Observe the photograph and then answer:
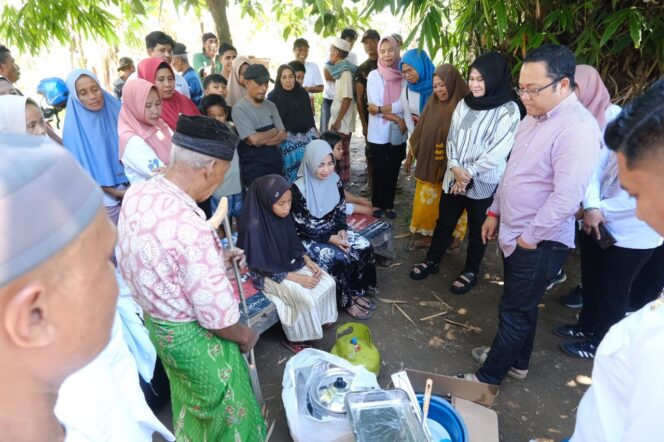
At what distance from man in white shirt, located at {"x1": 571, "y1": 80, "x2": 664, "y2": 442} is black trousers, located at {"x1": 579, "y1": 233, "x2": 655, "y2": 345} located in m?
1.92

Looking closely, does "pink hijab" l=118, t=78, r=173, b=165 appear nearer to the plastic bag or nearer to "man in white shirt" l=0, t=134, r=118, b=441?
the plastic bag

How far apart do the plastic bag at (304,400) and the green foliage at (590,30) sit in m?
2.32

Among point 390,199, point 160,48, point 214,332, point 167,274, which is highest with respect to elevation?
point 160,48

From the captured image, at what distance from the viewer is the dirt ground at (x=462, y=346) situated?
262 cm

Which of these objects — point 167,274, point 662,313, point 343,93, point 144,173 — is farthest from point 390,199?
point 662,313

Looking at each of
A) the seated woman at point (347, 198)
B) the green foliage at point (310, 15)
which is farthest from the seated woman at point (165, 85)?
the seated woman at point (347, 198)

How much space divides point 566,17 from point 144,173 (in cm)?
363

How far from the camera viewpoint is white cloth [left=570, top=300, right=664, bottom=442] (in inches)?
33.3

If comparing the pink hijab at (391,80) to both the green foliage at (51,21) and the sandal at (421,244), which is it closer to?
the sandal at (421,244)

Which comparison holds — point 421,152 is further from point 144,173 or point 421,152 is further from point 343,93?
point 144,173

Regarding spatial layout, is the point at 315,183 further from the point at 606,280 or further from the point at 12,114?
the point at 606,280

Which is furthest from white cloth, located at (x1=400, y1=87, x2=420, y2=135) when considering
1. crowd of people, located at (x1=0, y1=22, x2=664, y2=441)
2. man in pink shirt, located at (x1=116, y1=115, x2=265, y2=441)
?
man in pink shirt, located at (x1=116, y1=115, x2=265, y2=441)

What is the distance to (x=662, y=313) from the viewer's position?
3.01 feet

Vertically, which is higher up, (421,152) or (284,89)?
(284,89)
